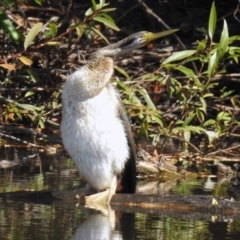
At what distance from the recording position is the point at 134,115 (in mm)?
8438

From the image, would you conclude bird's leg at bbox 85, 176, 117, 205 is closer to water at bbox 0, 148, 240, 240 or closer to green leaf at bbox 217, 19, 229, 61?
A: water at bbox 0, 148, 240, 240

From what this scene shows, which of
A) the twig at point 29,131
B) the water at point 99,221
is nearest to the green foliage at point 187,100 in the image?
the twig at point 29,131

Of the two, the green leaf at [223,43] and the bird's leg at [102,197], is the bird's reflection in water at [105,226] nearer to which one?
the bird's leg at [102,197]

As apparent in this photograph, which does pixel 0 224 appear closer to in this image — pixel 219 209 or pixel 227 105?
pixel 219 209

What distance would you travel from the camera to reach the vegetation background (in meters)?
8.11

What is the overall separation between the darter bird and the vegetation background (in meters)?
0.95

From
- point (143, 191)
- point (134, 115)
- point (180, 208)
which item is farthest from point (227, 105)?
point (180, 208)

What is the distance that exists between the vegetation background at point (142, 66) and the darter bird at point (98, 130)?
0.95 metres

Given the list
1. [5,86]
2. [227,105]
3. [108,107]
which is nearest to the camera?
[108,107]

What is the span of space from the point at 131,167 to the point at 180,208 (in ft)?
2.56

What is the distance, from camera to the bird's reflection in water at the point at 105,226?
5.29 meters

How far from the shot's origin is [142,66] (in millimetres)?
10961

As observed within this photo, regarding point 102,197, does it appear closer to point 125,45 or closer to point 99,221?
point 99,221

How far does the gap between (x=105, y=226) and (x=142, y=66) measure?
5519mm
